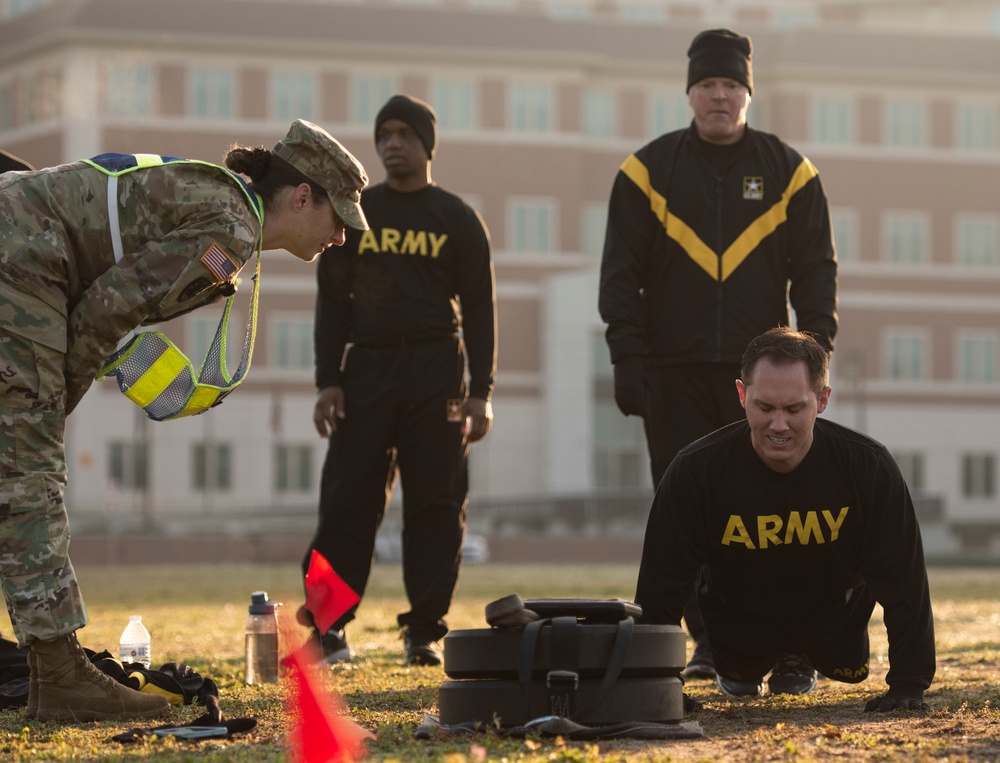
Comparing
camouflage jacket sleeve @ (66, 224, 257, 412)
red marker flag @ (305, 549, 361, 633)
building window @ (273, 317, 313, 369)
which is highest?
building window @ (273, 317, 313, 369)

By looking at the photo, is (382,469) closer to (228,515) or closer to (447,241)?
(447,241)

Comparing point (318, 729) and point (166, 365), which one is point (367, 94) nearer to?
point (166, 365)

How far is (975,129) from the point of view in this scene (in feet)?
212

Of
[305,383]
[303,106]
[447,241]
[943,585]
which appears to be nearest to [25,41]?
[303,106]

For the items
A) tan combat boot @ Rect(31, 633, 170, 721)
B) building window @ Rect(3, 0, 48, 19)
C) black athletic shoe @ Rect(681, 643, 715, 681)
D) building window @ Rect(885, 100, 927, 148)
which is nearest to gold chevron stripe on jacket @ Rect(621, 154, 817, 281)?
black athletic shoe @ Rect(681, 643, 715, 681)

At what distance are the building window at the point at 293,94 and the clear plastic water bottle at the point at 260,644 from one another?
180 feet

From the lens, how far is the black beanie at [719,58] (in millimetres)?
7270

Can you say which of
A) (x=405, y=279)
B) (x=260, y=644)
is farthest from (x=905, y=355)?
(x=260, y=644)

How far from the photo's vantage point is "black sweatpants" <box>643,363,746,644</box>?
717 cm

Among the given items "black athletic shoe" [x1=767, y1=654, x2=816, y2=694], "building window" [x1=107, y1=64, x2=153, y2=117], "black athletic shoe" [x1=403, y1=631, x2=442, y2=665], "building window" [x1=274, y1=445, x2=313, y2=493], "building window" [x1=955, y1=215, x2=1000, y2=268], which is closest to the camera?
"black athletic shoe" [x1=767, y1=654, x2=816, y2=694]

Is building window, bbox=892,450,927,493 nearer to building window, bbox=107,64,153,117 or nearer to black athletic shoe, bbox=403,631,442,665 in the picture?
building window, bbox=107,64,153,117

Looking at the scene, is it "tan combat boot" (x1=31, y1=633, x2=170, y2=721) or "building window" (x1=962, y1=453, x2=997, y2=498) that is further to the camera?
"building window" (x1=962, y1=453, x2=997, y2=498)

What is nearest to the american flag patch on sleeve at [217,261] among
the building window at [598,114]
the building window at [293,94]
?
the building window at [293,94]

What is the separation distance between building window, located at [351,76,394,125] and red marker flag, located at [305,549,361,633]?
2127 inches
